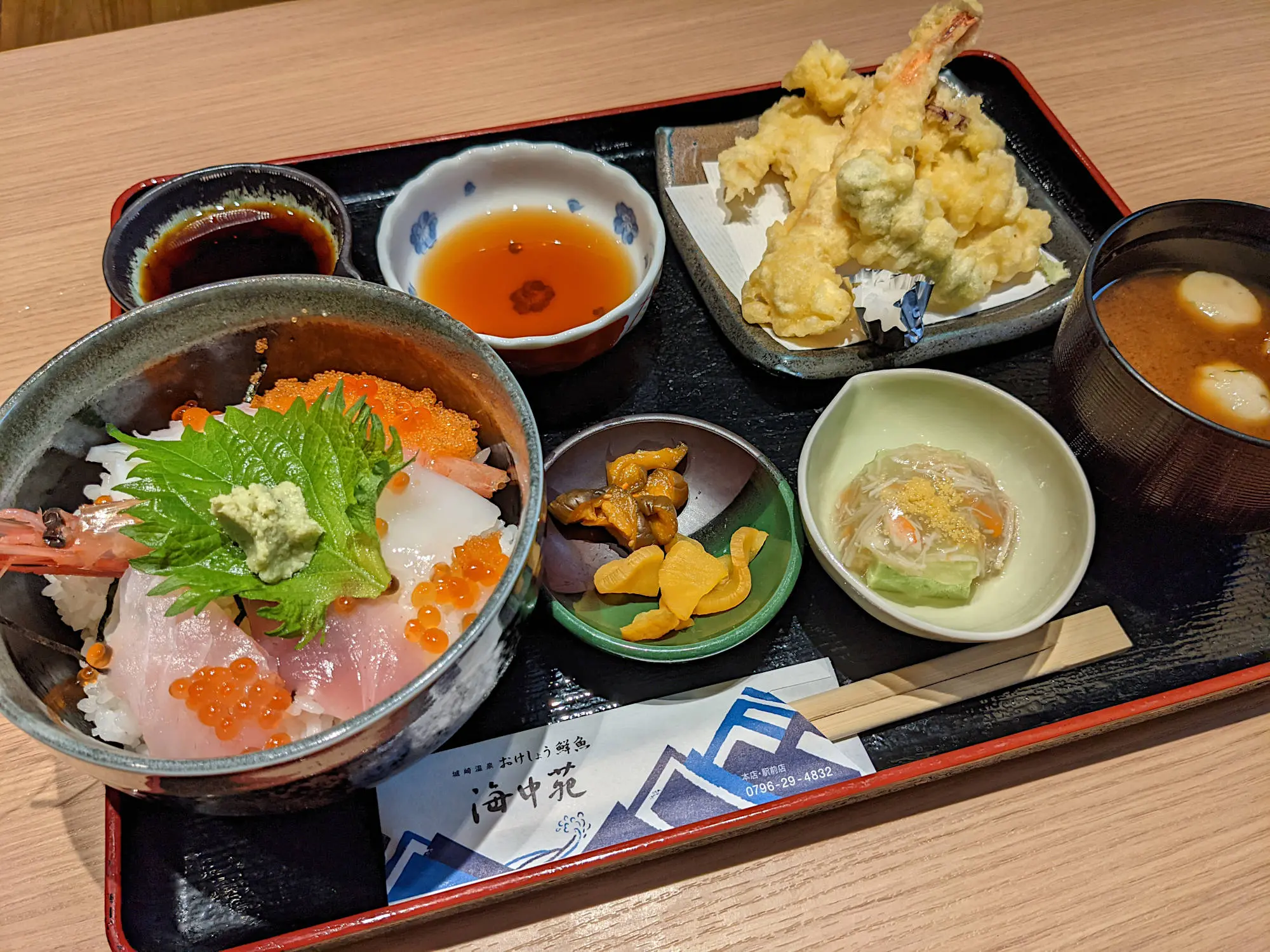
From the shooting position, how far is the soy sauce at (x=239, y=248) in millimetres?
1659

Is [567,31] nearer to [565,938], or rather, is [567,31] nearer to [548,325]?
[548,325]

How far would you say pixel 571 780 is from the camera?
3.95ft

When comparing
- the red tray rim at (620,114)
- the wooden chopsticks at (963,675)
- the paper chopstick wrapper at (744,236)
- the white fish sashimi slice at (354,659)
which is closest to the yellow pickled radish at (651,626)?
the wooden chopsticks at (963,675)

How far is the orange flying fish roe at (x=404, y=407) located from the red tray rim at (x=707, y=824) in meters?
0.62

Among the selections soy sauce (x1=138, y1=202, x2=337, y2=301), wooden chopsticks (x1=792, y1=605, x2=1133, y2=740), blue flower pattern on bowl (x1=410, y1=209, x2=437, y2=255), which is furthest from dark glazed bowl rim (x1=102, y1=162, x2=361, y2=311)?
wooden chopsticks (x1=792, y1=605, x2=1133, y2=740)

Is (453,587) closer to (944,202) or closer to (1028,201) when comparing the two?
(944,202)

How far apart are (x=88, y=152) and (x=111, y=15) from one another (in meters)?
1.39

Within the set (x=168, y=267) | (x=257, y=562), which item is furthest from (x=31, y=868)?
(x=168, y=267)

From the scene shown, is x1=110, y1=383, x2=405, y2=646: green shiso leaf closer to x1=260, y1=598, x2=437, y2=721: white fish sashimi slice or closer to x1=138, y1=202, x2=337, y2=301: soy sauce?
x1=260, y1=598, x2=437, y2=721: white fish sashimi slice

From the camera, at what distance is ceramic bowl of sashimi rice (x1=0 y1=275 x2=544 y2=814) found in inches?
38.3

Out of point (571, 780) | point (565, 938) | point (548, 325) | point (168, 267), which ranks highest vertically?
point (168, 267)

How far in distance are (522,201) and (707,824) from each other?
1.44 metres

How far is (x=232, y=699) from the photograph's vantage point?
3.28ft

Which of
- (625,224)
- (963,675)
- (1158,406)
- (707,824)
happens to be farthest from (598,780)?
A: (625,224)
